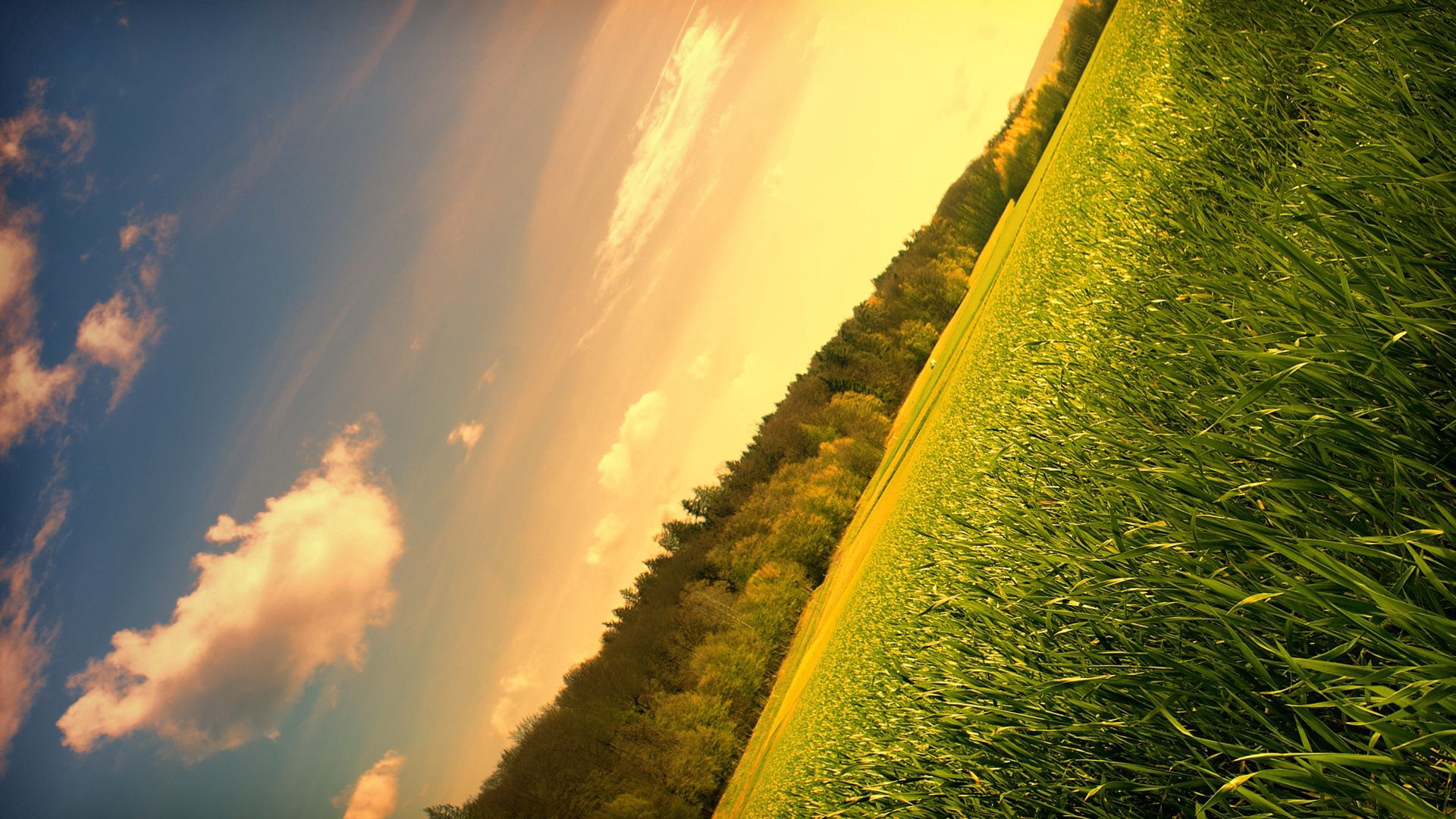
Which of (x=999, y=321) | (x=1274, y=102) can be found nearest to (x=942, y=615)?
(x=1274, y=102)

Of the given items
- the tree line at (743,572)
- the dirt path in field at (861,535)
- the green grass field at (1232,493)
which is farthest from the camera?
the tree line at (743,572)

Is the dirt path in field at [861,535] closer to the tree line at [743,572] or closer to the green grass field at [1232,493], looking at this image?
the tree line at [743,572]

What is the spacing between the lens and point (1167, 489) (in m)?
3.38

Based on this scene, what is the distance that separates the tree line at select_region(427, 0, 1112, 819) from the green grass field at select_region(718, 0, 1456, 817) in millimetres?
19699

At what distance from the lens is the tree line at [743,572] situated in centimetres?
2378

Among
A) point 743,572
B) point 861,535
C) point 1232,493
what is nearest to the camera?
point 1232,493

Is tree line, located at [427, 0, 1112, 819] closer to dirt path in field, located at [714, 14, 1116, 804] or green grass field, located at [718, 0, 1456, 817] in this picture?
dirt path in field, located at [714, 14, 1116, 804]

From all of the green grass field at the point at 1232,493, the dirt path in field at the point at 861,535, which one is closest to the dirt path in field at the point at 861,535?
the dirt path in field at the point at 861,535

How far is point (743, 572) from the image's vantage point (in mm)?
31891

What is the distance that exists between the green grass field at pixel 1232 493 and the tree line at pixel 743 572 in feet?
64.6

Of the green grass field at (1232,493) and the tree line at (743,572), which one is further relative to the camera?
the tree line at (743,572)

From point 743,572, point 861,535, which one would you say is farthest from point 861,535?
point 743,572

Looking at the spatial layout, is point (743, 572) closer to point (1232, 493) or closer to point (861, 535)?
point (861, 535)

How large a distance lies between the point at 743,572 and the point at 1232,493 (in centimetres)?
3032
